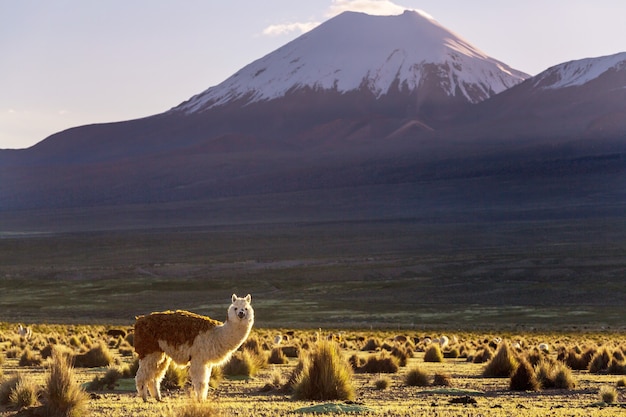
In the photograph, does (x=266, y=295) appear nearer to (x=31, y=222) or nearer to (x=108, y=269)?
(x=108, y=269)

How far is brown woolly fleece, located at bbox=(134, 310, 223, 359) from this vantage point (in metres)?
13.7

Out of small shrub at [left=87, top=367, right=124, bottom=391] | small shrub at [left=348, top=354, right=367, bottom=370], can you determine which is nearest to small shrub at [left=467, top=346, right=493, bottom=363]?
small shrub at [left=348, top=354, right=367, bottom=370]

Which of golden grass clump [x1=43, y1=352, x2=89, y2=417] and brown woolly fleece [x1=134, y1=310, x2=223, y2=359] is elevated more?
brown woolly fleece [x1=134, y1=310, x2=223, y2=359]

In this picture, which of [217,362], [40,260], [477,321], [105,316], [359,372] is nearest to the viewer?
[217,362]

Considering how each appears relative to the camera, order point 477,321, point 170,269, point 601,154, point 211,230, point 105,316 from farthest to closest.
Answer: point 601,154, point 211,230, point 170,269, point 105,316, point 477,321

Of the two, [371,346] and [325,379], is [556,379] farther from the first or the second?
[371,346]

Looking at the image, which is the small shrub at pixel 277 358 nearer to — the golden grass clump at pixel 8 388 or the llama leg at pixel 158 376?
the llama leg at pixel 158 376

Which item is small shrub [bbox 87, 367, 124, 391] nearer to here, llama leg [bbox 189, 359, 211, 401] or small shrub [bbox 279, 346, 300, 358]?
llama leg [bbox 189, 359, 211, 401]

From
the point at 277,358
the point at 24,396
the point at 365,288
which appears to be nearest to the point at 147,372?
the point at 24,396

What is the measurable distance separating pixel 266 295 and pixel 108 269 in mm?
25238

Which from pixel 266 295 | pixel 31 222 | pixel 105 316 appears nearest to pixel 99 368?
pixel 105 316

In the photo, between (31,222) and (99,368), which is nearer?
(99,368)

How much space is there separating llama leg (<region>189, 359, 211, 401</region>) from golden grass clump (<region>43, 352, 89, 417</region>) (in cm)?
166

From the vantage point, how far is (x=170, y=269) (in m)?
85.1
